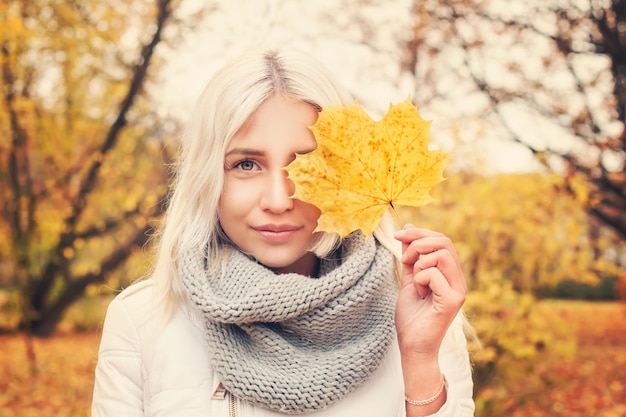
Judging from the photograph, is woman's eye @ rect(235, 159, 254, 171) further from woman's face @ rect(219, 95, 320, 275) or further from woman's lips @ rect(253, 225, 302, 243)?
woman's lips @ rect(253, 225, 302, 243)

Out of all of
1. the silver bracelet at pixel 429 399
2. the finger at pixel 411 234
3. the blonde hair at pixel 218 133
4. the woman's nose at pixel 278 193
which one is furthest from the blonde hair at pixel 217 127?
the silver bracelet at pixel 429 399

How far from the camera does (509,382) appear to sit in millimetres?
6188

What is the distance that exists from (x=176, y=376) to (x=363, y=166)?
0.64m

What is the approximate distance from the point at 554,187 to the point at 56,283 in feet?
18.9

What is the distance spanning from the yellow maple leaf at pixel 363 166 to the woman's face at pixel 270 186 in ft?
0.34

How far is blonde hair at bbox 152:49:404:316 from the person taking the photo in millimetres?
1522

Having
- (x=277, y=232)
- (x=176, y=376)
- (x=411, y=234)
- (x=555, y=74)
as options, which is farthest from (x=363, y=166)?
(x=555, y=74)

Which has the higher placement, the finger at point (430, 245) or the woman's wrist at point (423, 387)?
the finger at point (430, 245)

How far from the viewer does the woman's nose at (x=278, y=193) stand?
1444mm

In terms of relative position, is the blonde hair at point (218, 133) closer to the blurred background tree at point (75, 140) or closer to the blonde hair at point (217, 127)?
the blonde hair at point (217, 127)

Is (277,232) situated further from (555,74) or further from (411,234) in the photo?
(555,74)

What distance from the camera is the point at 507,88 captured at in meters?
4.56

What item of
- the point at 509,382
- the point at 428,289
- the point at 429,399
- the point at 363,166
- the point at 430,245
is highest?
the point at 363,166

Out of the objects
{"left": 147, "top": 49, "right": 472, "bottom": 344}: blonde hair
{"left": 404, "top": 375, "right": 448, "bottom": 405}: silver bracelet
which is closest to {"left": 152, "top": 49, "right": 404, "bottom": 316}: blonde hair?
{"left": 147, "top": 49, "right": 472, "bottom": 344}: blonde hair
